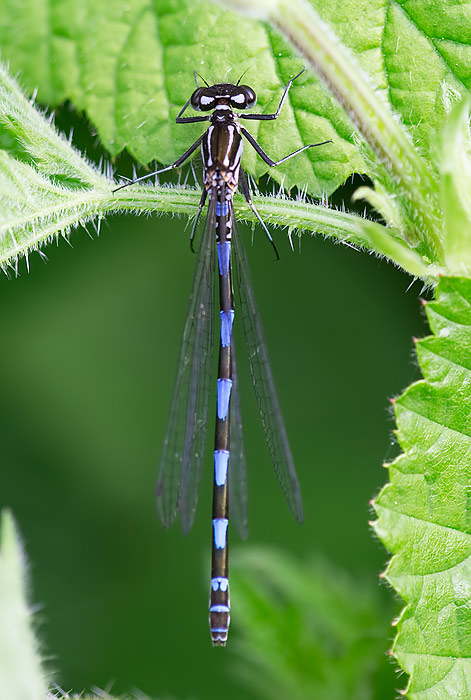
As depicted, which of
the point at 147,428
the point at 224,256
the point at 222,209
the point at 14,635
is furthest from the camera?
the point at 147,428

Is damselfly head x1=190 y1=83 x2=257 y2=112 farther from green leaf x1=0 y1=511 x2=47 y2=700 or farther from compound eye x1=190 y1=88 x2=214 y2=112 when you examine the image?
green leaf x1=0 y1=511 x2=47 y2=700

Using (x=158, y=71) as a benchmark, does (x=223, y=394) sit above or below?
below

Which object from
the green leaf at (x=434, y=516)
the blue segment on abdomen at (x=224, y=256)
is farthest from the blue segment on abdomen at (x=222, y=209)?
the green leaf at (x=434, y=516)

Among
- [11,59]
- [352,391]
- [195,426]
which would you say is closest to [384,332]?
[352,391]

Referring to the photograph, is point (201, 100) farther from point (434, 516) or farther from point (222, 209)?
point (434, 516)

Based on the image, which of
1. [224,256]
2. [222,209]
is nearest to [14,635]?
[222,209]

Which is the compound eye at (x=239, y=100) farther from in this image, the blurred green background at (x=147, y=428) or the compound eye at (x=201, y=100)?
the blurred green background at (x=147, y=428)

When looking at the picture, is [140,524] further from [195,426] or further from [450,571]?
[450,571]
